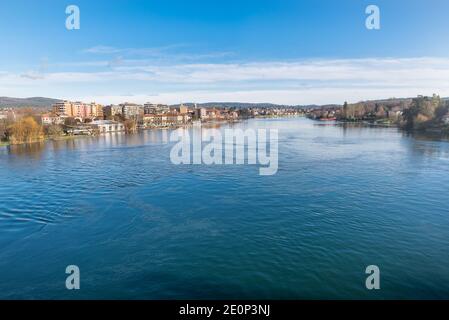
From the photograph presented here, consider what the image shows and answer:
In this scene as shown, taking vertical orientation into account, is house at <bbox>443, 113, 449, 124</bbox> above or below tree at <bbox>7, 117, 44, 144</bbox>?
above

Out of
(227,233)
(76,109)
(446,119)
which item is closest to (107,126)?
(76,109)

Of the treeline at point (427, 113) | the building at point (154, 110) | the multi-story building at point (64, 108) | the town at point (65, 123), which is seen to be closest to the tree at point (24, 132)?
the town at point (65, 123)

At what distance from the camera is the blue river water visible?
680 centimetres

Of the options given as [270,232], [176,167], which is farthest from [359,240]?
[176,167]

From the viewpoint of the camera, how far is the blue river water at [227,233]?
268 inches

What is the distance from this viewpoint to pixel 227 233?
9.21m

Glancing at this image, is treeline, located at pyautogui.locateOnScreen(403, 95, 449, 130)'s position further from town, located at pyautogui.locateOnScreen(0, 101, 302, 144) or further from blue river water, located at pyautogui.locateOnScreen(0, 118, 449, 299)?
town, located at pyautogui.locateOnScreen(0, 101, 302, 144)

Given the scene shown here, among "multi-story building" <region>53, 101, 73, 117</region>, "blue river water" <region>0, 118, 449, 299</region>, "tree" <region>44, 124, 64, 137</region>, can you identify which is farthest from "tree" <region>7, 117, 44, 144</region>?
"multi-story building" <region>53, 101, 73, 117</region>

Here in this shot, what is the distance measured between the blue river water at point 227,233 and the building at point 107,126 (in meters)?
32.3

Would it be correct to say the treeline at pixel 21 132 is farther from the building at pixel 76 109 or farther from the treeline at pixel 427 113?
the building at pixel 76 109

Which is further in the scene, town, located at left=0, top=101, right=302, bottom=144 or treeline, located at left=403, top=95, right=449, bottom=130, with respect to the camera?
treeline, located at left=403, top=95, right=449, bottom=130

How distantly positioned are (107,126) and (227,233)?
44.2 meters

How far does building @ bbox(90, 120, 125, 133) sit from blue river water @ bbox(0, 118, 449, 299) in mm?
32343
